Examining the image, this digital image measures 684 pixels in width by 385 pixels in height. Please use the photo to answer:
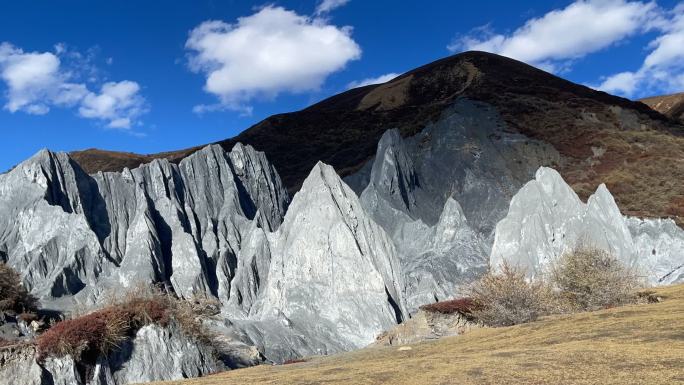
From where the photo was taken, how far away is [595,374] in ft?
43.9

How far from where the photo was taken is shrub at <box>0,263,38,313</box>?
42.4 m

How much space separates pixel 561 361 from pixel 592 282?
67.4 ft

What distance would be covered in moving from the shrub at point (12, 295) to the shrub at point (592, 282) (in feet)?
129

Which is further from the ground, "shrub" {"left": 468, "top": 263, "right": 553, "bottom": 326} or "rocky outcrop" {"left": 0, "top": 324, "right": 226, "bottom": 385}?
"rocky outcrop" {"left": 0, "top": 324, "right": 226, "bottom": 385}

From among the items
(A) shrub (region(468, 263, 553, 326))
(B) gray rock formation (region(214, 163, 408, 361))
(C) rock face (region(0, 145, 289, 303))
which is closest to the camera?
(A) shrub (region(468, 263, 553, 326))

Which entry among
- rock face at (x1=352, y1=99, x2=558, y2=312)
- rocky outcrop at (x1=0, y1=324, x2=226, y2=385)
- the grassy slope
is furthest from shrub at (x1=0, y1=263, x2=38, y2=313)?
rock face at (x1=352, y1=99, x2=558, y2=312)

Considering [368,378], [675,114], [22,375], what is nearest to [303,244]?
[22,375]

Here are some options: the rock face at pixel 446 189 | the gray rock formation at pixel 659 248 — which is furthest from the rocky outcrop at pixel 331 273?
the gray rock formation at pixel 659 248

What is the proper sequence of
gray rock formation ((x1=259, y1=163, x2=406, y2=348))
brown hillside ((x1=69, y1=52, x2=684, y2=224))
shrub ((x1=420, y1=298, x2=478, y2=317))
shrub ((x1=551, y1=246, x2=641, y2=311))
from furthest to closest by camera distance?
brown hillside ((x1=69, y1=52, x2=684, y2=224)) < gray rock formation ((x1=259, y1=163, x2=406, y2=348)) < shrub ((x1=420, y1=298, x2=478, y2=317)) < shrub ((x1=551, y1=246, x2=641, y2=311))

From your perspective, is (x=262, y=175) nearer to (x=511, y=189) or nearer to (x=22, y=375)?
(x=511, y=189)

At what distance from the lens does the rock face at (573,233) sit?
5109cm

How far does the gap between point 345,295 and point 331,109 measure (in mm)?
91992

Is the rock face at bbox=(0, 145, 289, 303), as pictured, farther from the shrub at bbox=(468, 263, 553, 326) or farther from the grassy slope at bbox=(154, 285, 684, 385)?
the grassy slope at bbox=(154, 285, 684, 385)

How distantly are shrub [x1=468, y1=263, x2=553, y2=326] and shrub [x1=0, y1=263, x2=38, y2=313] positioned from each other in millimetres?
33840
